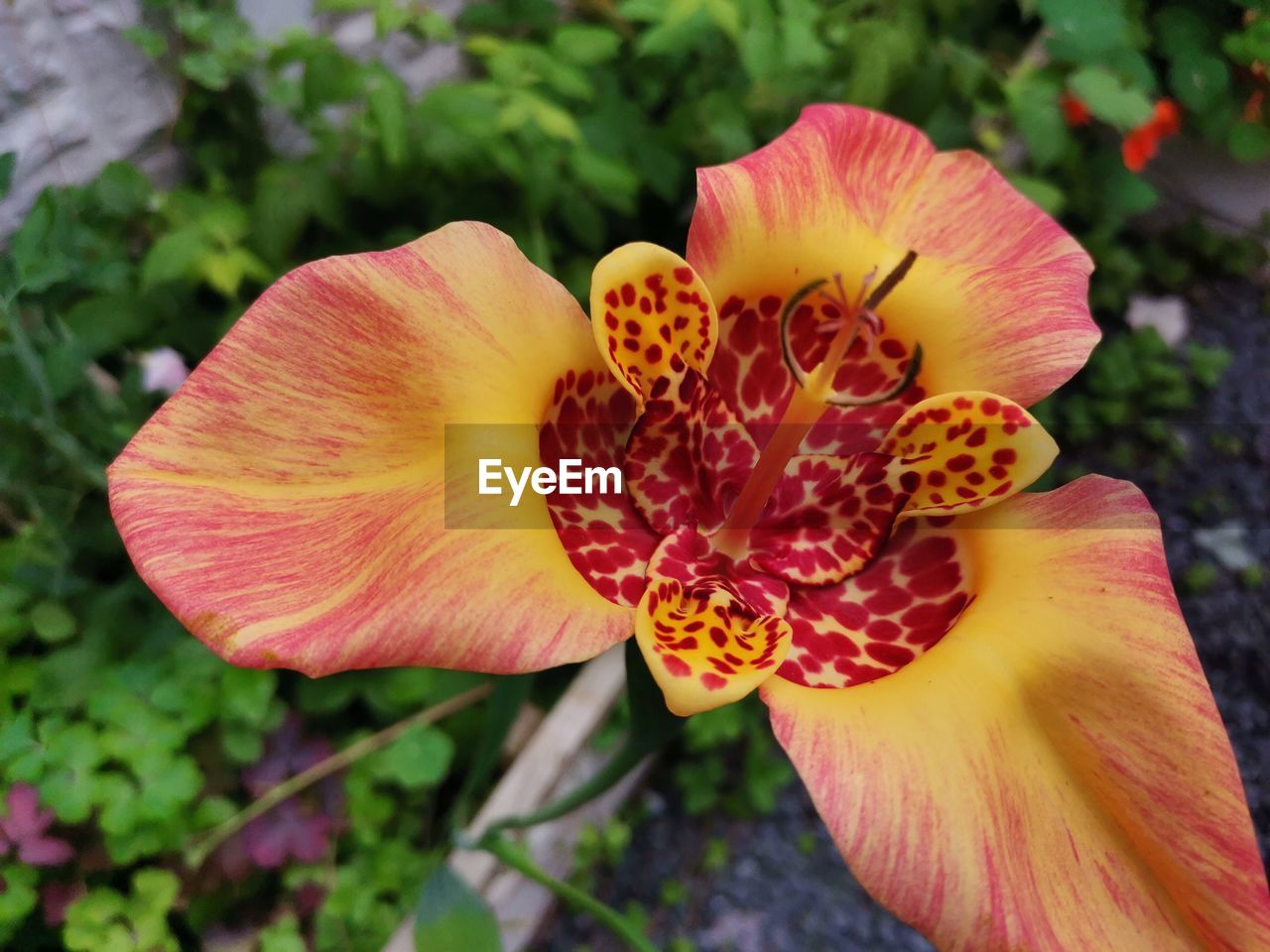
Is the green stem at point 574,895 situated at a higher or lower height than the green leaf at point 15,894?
higher

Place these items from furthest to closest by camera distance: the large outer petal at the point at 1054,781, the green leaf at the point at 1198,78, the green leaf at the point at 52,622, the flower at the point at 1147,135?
the flower at the point at 1147,135 < the green leaf at the point at 1198,78 < the green leaf at the point at 52,622 < the large outer petal at the point at 1054,781

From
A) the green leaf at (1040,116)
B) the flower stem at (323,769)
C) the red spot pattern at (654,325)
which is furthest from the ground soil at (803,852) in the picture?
the red spot pattern at (654,325)

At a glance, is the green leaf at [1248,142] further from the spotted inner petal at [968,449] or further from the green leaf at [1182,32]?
the spotted inner petal at [968,449]

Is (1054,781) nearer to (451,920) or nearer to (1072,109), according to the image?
(451,920)

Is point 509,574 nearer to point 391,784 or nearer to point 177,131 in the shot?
point 391,784

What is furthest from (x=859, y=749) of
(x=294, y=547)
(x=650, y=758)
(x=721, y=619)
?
(x=650, y=758)

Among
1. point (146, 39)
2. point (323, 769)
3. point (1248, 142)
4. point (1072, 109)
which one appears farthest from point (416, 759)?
point (1248, 142)

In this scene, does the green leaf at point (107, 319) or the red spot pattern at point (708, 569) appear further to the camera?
the green leaf at point (107, 319)

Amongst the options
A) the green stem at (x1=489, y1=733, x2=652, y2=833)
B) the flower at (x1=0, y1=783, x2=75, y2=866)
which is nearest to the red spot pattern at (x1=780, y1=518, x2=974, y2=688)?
the green stem at (x1=489, y1=733, x2=652, y2=833)
